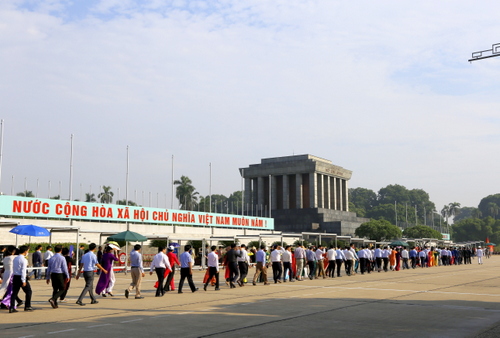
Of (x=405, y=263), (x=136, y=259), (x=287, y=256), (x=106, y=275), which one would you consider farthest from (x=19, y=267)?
(x=405, y=263)

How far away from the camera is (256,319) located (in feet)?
40.2

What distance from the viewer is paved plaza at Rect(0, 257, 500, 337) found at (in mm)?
10594

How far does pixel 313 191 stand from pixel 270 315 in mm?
90571

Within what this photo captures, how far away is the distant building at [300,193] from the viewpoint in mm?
97062

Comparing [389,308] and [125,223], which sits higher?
[125,223]

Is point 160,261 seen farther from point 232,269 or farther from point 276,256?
point 276,256

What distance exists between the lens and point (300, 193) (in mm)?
104938

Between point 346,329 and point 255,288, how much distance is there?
10648 mm

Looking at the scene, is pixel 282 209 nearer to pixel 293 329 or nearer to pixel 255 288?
pixel 255 288

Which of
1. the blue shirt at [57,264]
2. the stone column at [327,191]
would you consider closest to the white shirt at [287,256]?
the blue shirt at [57,264]

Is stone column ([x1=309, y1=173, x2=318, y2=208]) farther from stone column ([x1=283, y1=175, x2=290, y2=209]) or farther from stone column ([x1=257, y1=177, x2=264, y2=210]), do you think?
stone column ([x1=257, y1=177, x2=264, y2=210])

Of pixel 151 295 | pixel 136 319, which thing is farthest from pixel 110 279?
pixel 136 319

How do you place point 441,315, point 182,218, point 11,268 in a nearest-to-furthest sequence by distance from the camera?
point 441,315 → point 11,268 → point 182,218

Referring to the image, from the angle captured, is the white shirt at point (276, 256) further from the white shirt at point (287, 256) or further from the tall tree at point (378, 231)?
the tall tree at point (378, 231)
